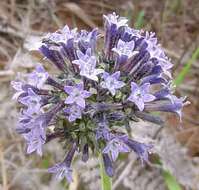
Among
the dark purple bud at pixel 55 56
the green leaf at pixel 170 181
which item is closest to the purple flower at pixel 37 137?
the dark purple bud at pixel 55 56

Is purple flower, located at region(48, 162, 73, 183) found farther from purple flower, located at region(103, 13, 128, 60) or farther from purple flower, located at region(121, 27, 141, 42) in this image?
purple flower, located at region(121, 27, 141, 42)

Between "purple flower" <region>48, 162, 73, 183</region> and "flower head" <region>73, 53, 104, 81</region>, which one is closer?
"flower head" <region>73, 53, 104, 81</region>

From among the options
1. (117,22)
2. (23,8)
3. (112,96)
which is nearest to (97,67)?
(112,96)

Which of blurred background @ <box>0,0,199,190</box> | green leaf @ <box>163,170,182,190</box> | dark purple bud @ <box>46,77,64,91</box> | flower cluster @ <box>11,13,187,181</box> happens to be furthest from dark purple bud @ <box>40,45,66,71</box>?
green leaf @ <box>163,170,182,190</box>

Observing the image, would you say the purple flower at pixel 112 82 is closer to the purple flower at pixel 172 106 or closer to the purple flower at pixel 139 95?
the purple flower at pixel 139 95

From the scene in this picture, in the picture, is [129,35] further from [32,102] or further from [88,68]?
[32,102]

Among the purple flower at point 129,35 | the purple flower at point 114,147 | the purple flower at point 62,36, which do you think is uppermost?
the purple flower at point 129,35

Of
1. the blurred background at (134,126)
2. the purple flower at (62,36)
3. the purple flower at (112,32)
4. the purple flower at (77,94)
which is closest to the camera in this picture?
the purple flower at (77,94)

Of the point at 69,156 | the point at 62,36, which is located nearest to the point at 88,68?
the point at 62,36
